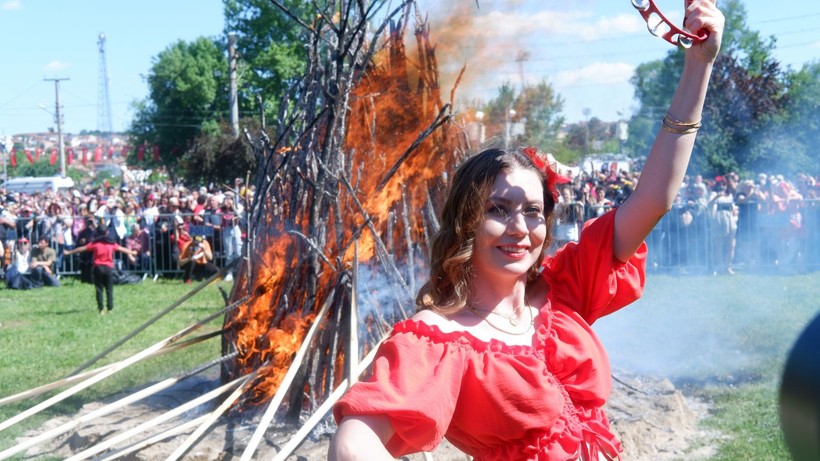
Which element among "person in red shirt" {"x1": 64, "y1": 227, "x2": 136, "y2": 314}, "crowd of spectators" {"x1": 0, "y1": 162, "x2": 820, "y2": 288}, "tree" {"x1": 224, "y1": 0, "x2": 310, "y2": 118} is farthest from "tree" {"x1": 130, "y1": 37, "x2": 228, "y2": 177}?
"person in red shirt" {"x1": 64, "y1": 227, "x2": 136, "y2": 314}

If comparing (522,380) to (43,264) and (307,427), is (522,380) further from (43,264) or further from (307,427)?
(43,264)

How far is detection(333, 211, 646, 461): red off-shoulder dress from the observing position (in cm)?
199

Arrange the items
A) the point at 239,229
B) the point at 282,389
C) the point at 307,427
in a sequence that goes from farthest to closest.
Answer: the point at 239,229
the point at 282,389
the point at 307,427

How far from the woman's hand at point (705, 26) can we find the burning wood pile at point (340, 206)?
3.03m

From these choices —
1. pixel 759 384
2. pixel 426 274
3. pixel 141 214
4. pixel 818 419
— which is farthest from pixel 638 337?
pixel 141 214

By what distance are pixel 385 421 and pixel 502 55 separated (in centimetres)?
390

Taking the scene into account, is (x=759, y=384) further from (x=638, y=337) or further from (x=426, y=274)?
(x=426, y=274)

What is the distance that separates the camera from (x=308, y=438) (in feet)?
17.3

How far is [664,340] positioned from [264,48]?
38.5 metres

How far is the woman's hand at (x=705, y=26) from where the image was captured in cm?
210

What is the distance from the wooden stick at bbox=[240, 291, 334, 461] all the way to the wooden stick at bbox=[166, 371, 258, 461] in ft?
0.68

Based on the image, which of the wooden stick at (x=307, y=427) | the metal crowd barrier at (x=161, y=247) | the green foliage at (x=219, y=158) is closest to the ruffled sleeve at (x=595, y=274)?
the wooden stick at (x=307, y=427)

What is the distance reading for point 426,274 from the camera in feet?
18.4

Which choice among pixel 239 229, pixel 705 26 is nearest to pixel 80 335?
pixel 239 229
